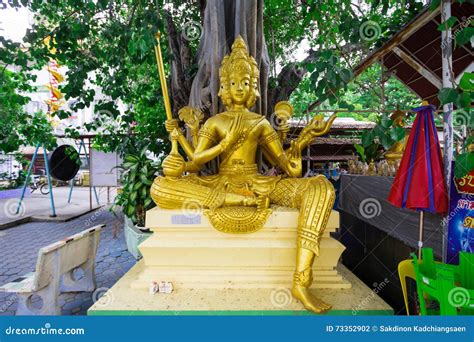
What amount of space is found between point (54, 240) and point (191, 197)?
13.4ft

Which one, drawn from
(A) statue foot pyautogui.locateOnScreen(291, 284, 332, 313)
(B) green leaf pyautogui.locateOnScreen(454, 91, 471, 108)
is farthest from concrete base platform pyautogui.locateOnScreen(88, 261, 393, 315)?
(B) green leaf pyautogui.locateOnScreen(454, 91, 471, 108)

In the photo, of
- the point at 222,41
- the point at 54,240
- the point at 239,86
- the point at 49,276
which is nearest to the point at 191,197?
the point at 239,86

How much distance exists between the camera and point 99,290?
325 centimetres

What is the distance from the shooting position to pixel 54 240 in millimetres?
5281

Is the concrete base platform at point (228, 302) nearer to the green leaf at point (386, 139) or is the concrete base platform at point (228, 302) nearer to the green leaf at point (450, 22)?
the green leaf at point (386, 139)

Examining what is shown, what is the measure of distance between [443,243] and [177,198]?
2013 millimetres

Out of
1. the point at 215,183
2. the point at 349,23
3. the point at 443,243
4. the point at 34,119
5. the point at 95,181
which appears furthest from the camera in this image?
the point at 95,181

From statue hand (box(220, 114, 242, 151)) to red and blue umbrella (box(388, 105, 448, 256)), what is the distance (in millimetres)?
1356

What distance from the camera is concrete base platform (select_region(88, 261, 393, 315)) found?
6.89 ft

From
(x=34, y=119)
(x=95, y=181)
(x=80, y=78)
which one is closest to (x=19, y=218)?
(x=95, y=181)

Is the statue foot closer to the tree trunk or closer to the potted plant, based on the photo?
the tree trunk

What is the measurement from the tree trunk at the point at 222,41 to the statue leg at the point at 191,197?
1096 millimetres

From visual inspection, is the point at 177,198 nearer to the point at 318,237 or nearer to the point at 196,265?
the point at 196,265

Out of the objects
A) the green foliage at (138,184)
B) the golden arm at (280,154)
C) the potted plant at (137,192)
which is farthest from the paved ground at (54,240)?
→ the golden arm at (280,154)
